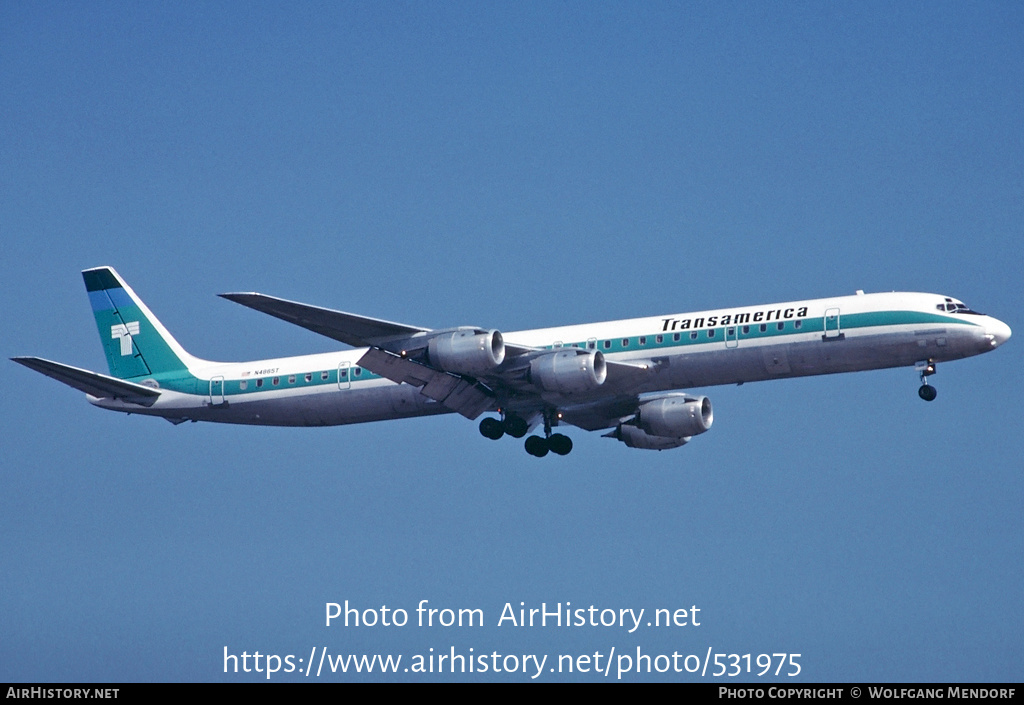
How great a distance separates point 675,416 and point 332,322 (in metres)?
13.1

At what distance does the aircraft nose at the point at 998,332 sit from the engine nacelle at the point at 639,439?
12.4 m

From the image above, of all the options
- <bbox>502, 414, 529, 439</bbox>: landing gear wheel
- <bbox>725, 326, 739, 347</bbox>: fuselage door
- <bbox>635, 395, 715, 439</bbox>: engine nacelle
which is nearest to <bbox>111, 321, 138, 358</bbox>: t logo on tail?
<bbox>502, 414, 529, 439</bbox>: landing gear wheel

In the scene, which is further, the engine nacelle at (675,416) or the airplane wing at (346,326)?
the engine nacelle at (675,416)

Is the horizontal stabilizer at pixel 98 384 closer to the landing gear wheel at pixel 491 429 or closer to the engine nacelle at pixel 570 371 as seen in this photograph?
the landing gear wheel at pixel 491 429

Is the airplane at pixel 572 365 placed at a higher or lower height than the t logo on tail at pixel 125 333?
lower

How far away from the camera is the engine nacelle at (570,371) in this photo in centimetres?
4553

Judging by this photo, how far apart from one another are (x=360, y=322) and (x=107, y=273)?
1757 cm

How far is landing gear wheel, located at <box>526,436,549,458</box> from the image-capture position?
171 ft

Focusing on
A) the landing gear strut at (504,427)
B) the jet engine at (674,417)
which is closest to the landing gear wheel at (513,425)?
the landing gear strut at (504,427)

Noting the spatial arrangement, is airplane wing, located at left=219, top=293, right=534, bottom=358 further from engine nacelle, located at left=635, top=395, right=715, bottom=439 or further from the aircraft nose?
the aircraft nose

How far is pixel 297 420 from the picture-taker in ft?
172

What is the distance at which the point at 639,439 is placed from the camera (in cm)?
5391
